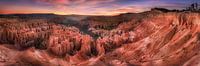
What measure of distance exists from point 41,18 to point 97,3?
4.42 feet

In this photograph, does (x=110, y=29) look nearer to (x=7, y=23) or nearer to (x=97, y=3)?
(x=97, y=3)

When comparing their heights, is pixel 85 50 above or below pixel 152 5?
below

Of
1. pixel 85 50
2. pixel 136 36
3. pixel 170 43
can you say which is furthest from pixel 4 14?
pixel 170 43

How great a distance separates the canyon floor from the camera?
12.1 m

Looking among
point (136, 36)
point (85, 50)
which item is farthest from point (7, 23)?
point (136, 36)

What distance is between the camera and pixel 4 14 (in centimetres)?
1252

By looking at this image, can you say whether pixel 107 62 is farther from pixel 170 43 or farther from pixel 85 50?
pixel 170 43

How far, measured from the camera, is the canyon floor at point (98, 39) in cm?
1210

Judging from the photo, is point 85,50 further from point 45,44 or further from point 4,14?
point 4,14

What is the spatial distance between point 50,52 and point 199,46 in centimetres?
337

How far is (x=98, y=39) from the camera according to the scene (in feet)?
40.4

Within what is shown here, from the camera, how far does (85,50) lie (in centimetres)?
1223

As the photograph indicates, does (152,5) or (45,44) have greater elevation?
(152,5)

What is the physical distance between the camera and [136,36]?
12.2 m
